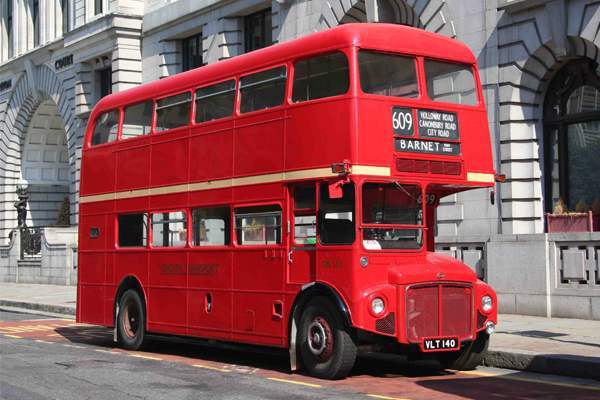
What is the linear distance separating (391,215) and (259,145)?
235cm

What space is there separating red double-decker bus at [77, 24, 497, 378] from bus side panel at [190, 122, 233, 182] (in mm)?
29

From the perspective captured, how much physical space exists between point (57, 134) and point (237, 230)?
34.5m

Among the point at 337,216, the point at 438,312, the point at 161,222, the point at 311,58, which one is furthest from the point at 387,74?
the point at 161,222

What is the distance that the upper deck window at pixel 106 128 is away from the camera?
15484mm

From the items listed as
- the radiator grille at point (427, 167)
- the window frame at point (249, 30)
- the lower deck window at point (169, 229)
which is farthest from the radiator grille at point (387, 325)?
the window frame at point (249, 30)

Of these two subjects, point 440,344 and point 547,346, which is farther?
point 547,346

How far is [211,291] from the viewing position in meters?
13.0

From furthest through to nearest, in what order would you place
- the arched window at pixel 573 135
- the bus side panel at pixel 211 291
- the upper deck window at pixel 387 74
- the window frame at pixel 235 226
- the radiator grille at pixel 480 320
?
the arched window at pixel 573 135
the bus side panel at pixel 211 291
the window frame at pixel 235 226
the radiator grille at pixel 480 320
the upper deck window at pixel 387 74

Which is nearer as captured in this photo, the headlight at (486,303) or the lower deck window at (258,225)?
the headlight at (486,303)

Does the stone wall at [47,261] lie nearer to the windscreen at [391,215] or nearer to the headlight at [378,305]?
the windscreen at [391,215]

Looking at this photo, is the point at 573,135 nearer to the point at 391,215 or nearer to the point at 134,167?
the point at 391,215

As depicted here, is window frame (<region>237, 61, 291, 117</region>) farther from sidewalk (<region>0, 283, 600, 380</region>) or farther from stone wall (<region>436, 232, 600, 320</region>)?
stone wall (<region>436, 232, 600, 320</region>)

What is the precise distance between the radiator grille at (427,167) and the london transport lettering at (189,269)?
3.60m

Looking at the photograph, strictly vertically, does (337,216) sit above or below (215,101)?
below
